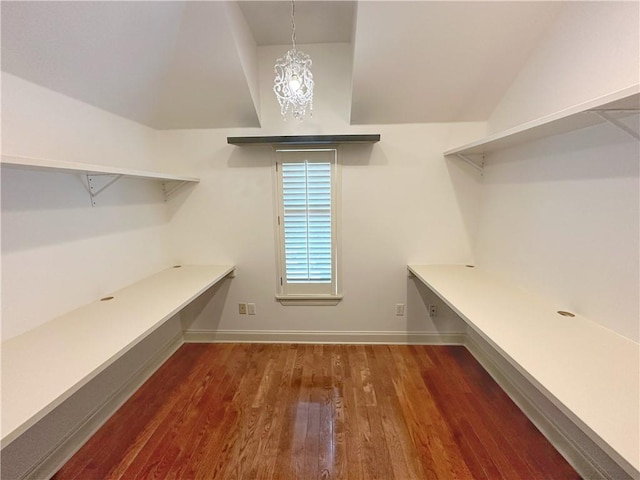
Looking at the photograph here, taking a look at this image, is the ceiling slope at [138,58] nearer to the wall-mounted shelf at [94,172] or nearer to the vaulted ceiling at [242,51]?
the vaulted ceiling at [242,51]

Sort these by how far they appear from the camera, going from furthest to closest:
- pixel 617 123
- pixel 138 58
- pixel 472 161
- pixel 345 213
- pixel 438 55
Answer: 1. pixel 345 213
2. pixel 472 161
3. pixel 438 55
4. pixel 138 58
5. pixel 617 123

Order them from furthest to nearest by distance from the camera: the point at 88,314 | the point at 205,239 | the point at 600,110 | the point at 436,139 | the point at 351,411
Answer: the point at 205,239, the point at 436,139, the point at 351,411, the point at 88,314, the point at 600,110

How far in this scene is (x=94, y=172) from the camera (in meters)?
1.37

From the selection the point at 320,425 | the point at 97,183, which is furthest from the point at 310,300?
the point at 97,183

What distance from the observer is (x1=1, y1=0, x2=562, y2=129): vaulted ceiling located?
1.40 metres

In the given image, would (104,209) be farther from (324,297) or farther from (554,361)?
(554,361)

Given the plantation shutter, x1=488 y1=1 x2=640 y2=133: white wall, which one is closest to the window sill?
the plantation shutter

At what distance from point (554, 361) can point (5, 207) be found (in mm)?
2530

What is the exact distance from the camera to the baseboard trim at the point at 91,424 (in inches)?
57.6

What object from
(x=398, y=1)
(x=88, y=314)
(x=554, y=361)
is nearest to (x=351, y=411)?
A: (x=554, y=361)

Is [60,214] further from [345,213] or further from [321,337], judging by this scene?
[321,337]

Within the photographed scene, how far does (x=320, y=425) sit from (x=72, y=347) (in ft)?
4.71

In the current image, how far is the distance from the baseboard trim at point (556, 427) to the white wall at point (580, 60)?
1603mm

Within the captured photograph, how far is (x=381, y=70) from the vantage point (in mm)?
2031
